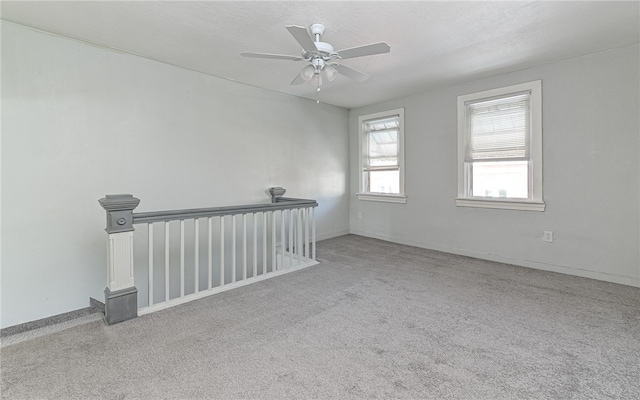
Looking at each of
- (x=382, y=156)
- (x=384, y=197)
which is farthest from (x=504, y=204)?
(x=382, y=156)

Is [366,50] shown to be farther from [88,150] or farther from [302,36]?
[88,150]

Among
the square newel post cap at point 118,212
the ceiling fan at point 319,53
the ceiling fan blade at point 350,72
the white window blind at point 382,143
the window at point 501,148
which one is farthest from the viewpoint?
the white window blind at point 382,143

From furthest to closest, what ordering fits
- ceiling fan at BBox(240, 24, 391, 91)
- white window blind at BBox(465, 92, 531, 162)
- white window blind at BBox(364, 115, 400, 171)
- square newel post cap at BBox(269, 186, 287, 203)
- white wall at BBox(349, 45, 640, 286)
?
white window blind at BBox(364, 115, 400, 171) → square newel post cap at BBox(269, 186, 287, 203) → white window blind at BBox(465, 92, 531, 162) → white wall at BBox(349, 45, 640, 286) → ceiling fan at BBox(240, 24, 391, 91)

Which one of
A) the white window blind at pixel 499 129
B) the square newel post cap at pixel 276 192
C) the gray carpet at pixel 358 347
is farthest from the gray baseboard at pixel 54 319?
the white window blind at pixel 499 129

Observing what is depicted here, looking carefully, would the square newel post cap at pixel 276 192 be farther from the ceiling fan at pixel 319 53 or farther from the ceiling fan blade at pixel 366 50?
the ceiling fan blade at pixel 366 50

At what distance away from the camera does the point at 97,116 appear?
3.01 m

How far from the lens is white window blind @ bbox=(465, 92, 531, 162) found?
382 cm

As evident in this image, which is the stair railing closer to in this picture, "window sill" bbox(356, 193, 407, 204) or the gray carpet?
the gray carpet

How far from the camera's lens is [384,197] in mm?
5422

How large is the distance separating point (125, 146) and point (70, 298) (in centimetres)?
161

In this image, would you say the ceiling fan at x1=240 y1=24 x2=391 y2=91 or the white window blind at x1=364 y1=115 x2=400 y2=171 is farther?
the white window blind at x1=364 y1=115 x2=400 y2=171

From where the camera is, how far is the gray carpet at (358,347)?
65.3 inches

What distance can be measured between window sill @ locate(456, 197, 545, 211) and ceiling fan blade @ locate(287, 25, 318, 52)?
3.21 metres

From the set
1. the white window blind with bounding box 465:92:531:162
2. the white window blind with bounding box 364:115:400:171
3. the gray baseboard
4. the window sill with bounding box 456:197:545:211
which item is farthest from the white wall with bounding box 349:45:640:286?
the gray baseboard
